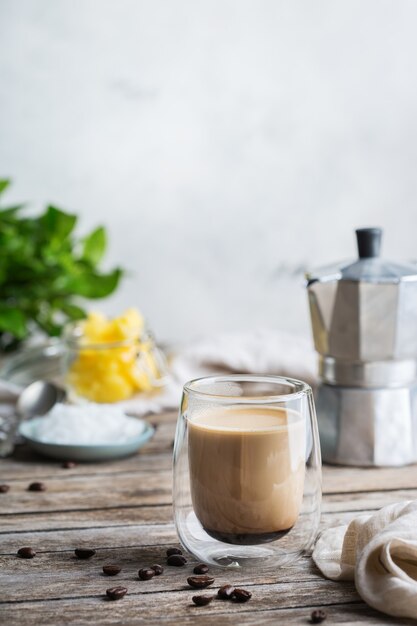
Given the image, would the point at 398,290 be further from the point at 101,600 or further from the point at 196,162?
the point at 196,162

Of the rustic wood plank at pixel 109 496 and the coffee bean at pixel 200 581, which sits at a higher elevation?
the coffee bean at pixel 200 581

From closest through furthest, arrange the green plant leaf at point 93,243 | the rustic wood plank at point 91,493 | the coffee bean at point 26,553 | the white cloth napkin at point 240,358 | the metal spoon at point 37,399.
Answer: the coffee bean at point 26,553, the rustic wood plank at point 91,493, the metal spoon at point 37,399, the white cloth napkin at point 240,358, the green plant leaf at point 93,243

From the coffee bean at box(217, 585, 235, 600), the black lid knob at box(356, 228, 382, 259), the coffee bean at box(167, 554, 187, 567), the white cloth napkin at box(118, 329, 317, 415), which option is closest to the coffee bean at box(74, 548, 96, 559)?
the coffee bean at box(167, 554, 187, 567)

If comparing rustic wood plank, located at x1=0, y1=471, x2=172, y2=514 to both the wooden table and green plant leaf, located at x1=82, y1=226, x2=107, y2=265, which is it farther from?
green plant leaf, located at x1=82, y1=226, x2=107, y2=265

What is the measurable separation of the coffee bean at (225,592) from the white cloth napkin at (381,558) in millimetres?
132

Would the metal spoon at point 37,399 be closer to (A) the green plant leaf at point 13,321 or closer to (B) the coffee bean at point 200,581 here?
(A) the green plant leaf at point 13,321

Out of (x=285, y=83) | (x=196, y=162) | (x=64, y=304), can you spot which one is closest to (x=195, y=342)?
(x=64, y=304)

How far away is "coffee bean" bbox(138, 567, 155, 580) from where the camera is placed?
1.02 meters

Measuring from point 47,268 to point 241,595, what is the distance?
5.07ft

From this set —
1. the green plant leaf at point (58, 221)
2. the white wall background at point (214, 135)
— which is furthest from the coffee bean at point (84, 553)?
the white wall background at point (214, 135)

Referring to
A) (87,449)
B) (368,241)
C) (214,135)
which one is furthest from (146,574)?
(214,135)

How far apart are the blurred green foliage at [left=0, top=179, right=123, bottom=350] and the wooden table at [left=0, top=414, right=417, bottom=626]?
77cm

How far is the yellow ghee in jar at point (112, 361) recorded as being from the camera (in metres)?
1.91

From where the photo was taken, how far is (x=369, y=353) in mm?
1481
